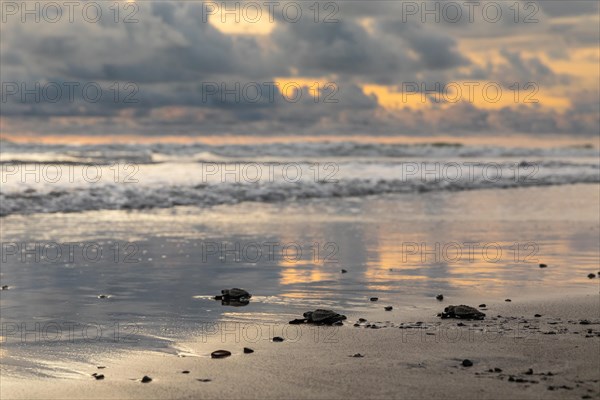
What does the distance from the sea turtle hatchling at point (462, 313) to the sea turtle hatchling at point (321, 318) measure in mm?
1115

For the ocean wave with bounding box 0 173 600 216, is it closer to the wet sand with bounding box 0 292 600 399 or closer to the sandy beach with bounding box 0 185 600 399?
the sandy beach with bounding box 0 185 600 399

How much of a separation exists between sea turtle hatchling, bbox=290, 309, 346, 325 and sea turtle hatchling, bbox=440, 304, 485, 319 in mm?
1115

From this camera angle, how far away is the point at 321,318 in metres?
8.23

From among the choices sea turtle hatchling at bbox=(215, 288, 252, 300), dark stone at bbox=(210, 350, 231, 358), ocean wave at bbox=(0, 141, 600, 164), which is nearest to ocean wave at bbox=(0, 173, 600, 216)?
sea turtle hatchling at bbox=(215, 288, 252, 300)

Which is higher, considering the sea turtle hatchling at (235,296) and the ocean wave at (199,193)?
the ocean wave at (199,193)

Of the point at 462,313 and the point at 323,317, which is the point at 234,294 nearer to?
the point at 323,317

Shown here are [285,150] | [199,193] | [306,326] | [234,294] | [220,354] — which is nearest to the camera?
[220,354]

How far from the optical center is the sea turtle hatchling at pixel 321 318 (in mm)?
8219

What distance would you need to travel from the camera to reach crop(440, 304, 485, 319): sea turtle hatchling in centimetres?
838

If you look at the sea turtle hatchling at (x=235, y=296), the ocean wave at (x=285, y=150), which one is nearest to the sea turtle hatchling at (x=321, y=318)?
the sea turtle hatchling at (x=235, y=296)

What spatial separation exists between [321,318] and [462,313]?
1488 mm

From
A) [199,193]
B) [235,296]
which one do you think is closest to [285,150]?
[199,193]

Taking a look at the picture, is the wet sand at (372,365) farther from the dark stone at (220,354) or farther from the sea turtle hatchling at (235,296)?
the sea turtle hatchling at (235,296)

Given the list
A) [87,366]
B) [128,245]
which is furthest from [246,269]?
[87,366]
